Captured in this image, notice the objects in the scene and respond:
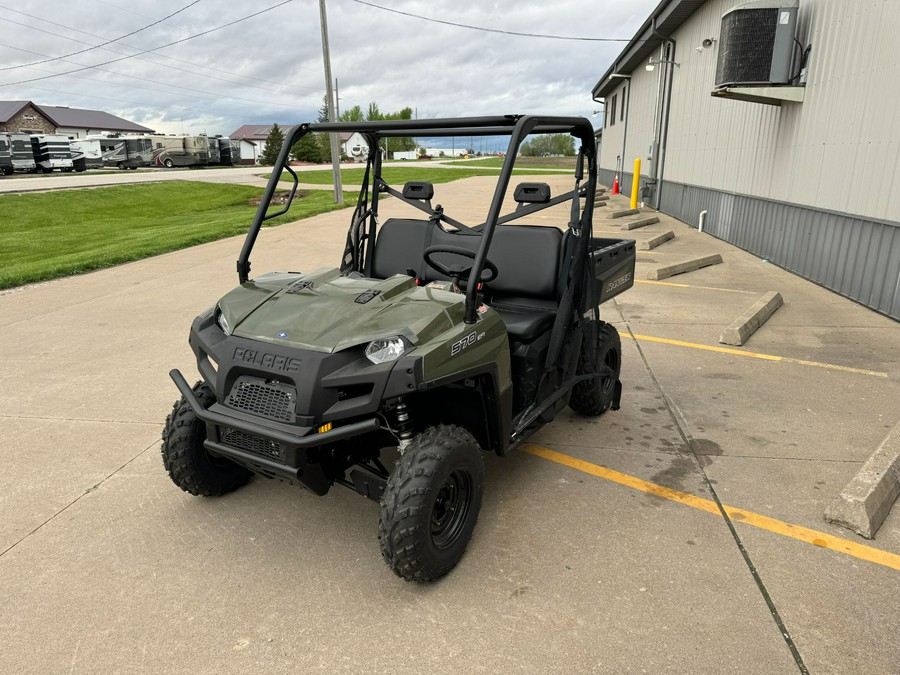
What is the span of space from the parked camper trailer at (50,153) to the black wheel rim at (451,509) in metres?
44.7

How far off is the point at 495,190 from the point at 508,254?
764mm

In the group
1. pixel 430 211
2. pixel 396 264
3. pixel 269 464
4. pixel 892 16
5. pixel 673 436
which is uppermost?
pixel 892 16

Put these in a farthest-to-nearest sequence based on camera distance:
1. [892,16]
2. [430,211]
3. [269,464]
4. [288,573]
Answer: [892,16] < [430,211] < [288,573] < [269,464]

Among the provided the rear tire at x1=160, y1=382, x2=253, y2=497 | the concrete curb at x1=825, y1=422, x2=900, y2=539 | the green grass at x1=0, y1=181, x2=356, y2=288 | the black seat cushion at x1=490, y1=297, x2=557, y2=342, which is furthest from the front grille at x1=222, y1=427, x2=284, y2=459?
the green grass at x1=0, y1=181, x2=356, y2=288

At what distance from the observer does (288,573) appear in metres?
2.83

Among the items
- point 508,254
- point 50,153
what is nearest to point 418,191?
point 508,254

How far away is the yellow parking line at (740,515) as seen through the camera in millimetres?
2953

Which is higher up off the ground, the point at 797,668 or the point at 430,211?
the point at 430,211

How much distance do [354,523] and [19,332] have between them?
4979 millimetres

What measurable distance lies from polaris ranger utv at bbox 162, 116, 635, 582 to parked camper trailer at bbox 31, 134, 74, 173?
4377 cm

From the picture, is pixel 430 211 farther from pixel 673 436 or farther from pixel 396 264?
pixel 673 436

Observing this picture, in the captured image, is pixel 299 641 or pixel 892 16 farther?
pixel 892 16

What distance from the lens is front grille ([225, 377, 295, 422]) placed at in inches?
102

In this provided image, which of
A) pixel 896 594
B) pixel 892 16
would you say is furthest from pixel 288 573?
pixel 892 16
